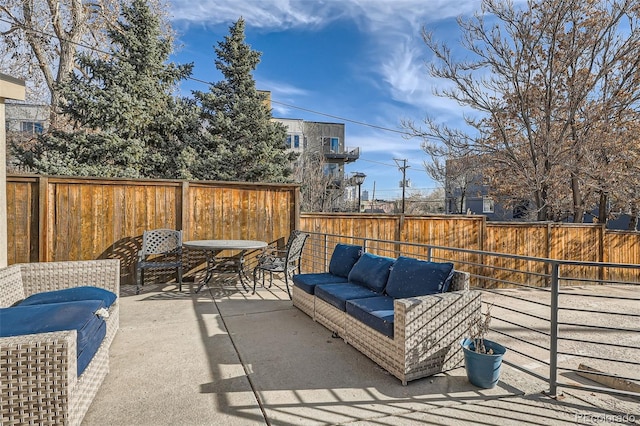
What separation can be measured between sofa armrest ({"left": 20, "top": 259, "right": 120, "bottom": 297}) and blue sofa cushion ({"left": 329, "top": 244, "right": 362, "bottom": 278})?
2.29 metres

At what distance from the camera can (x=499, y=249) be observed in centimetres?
798

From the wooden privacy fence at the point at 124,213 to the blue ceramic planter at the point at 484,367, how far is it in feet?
13.6

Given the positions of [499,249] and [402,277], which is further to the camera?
[499,249]

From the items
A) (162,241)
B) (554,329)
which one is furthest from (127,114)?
(554,329)

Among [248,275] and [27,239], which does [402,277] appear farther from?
[27,239]

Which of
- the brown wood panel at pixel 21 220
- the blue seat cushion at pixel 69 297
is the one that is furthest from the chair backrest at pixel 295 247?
the brown wood panel at pixel 21 220

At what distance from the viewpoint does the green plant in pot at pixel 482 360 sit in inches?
90.2

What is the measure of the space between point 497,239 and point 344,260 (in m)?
5.56

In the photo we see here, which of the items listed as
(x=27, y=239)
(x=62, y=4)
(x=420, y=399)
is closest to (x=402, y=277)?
(x=420, y=399)

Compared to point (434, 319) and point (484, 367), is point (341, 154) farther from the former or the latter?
point (484, 367)

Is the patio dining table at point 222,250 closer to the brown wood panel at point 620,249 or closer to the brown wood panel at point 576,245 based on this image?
the brown wood panel at point 576,245

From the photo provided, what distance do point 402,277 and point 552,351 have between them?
45.0 inches

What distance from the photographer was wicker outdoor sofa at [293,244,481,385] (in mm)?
2367

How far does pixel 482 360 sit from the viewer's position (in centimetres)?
229
